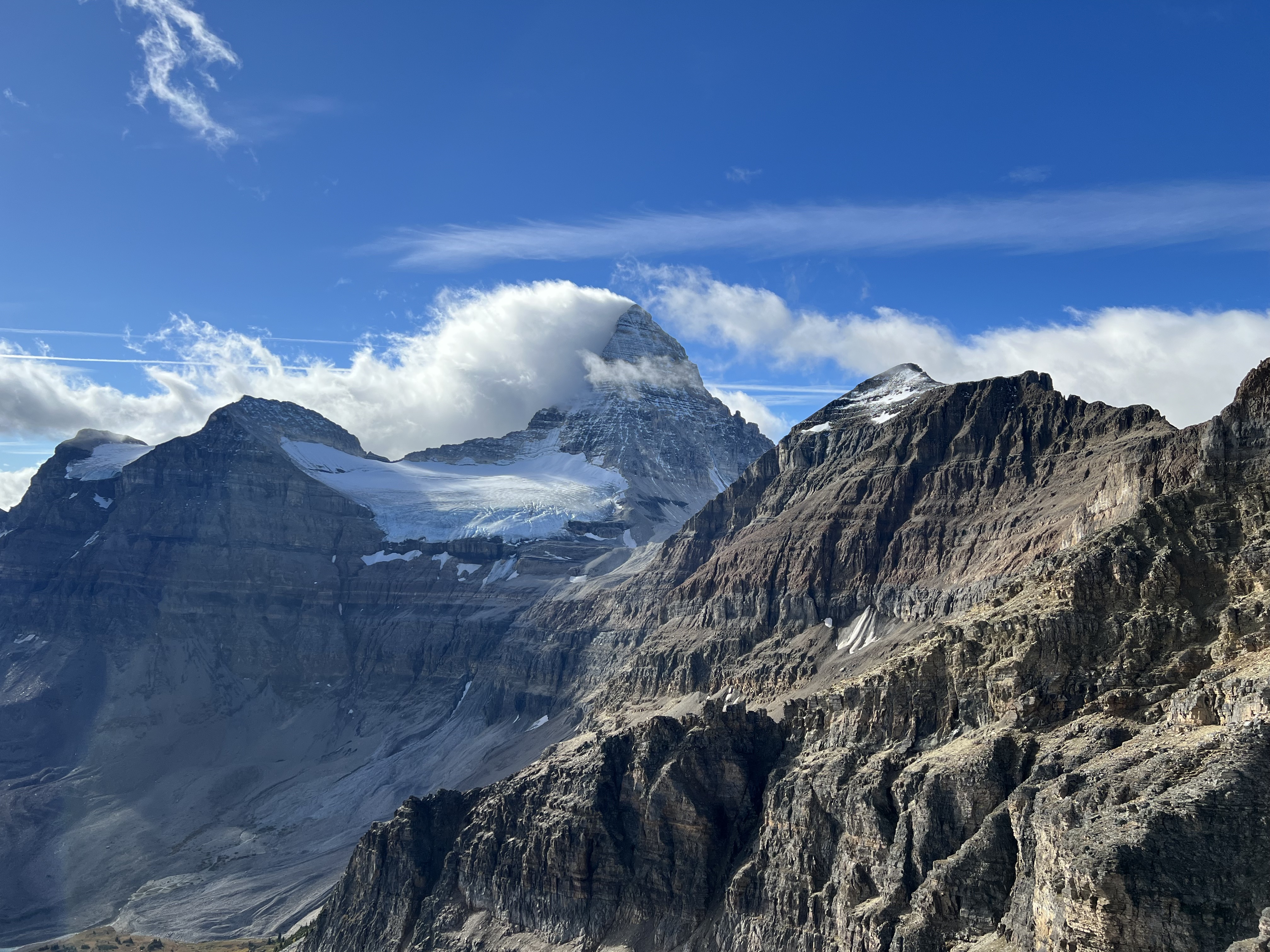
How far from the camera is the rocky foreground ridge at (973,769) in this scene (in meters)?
81.4

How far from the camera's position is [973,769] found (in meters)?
105

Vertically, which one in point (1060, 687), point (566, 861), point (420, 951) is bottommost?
point (420, 951)

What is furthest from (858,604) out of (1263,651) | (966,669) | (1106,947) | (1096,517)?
(1106,947)

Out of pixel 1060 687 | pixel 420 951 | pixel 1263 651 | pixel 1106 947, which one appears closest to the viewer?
pixel 1106 947

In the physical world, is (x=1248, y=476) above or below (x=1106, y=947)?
above

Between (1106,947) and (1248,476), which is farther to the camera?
(1248,476)

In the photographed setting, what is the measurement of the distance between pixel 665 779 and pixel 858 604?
61.1 meters

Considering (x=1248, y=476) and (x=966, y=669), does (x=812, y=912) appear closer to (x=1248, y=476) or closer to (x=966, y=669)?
(x=966, y=669)

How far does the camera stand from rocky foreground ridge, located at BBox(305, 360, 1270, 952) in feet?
267

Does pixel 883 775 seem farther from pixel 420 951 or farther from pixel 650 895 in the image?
pixel 420 951

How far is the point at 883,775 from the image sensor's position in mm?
117250

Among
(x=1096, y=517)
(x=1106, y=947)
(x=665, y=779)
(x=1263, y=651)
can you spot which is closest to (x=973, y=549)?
(x=1096, y=517)

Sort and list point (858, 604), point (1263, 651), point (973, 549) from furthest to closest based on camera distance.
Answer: point (858, 604)
point (973, 549)
point (1263, 651)

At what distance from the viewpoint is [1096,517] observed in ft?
464
